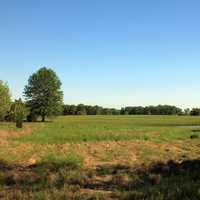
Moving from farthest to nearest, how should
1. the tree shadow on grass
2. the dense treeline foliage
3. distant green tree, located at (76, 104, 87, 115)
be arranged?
the dense treeline foliage
distant green tree, located at (76, 104, 87, 115)
the tree shadow on grass

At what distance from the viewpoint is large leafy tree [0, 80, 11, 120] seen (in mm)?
51750

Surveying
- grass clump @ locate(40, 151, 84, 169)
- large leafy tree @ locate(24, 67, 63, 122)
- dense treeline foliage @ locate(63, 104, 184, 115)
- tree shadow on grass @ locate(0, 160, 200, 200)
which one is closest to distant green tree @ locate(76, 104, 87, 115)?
dense treeline foliage @ locate(63, 104, 184, 115)

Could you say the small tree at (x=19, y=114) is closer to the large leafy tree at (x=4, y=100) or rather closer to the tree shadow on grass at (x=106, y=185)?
the large leafy tree at (x=4, y=100)

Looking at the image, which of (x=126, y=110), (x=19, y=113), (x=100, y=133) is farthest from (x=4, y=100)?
(x=126, y=110)

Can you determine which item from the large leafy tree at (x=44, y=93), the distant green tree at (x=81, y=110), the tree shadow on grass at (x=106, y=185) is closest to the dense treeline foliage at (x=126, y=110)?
the distant green tree at (x=81, y=110)

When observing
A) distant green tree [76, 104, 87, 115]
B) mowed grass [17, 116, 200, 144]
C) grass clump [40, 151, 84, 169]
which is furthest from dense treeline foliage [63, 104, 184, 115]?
grass clump [40, 151, 84, 169]

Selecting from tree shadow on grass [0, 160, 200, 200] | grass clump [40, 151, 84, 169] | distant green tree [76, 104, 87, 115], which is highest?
distant green tree [76, 104, 87, 115]

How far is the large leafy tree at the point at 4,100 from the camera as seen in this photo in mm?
51750

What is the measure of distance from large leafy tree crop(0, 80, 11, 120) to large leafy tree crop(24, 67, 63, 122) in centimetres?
1039

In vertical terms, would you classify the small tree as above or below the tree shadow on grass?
above

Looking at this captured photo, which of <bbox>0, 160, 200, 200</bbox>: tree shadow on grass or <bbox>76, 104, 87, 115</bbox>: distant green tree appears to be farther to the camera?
<bbox>76, 104, 87, 115</bbox>: distant green tree

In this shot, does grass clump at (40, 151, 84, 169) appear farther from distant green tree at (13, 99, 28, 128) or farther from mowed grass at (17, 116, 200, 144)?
distant green tree at (13, 99, 28, 128)

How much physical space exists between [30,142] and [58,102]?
145 feet

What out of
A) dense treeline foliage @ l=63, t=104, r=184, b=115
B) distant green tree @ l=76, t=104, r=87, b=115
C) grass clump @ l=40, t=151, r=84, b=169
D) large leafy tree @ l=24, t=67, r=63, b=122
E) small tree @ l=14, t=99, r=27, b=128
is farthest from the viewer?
dense treeline foliage @ l=63, t=104, r=184, b=115
